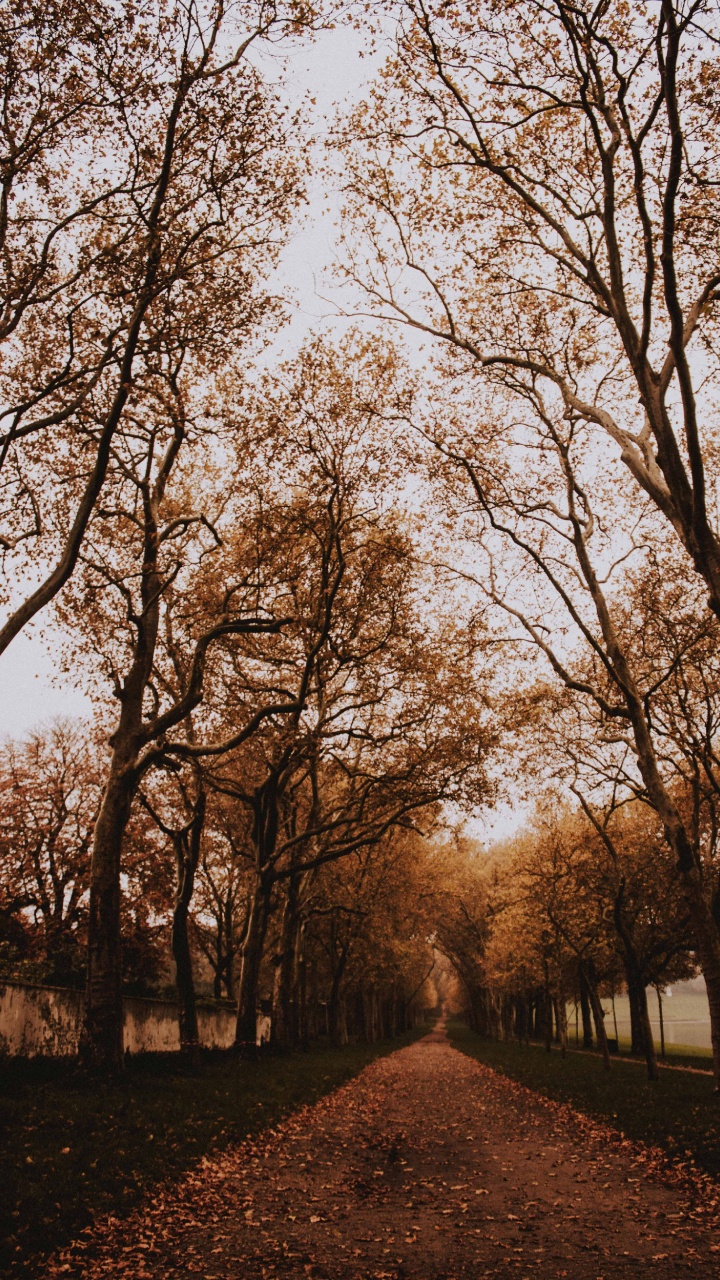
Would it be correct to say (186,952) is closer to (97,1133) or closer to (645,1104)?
(97,1133)

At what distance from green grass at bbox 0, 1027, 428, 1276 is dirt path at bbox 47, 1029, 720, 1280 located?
34cm

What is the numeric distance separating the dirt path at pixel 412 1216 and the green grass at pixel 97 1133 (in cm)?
34

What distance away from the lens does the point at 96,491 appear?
11562 millimetres

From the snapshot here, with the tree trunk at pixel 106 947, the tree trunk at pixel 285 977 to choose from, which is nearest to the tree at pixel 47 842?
the tree trunk at pixel 285 977

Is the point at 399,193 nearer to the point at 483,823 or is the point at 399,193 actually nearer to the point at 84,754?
the point at 483,823

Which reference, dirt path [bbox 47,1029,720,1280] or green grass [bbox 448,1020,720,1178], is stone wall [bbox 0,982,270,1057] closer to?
dirt path [bbox 47,1029,720,1280]

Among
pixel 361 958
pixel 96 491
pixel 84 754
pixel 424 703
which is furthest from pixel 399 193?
pixel 361 958

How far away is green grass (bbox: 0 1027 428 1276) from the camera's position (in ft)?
20.7

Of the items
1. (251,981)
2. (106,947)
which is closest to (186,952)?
(251,981)

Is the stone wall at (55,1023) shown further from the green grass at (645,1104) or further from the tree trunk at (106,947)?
the green grass at (645,1104)

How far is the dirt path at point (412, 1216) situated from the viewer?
5945 mm

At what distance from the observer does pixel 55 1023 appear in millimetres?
13781

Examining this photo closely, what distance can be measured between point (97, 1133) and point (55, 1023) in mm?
5141

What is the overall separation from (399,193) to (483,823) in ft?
57.6
